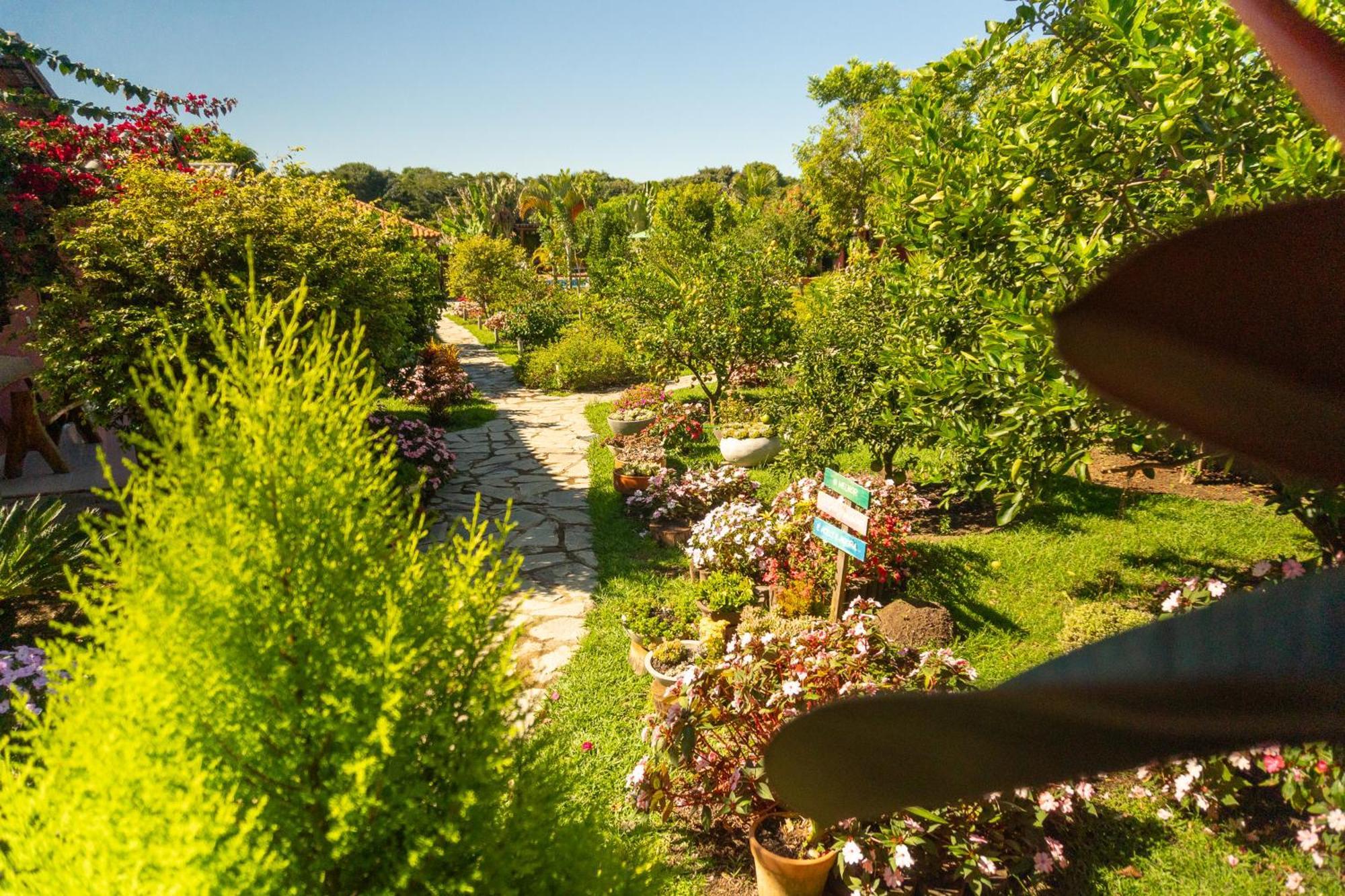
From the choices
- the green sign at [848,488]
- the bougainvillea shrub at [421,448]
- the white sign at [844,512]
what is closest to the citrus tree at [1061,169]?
the green sign at [848,488]

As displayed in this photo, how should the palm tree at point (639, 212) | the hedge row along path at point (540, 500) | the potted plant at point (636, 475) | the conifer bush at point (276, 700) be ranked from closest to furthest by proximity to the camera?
the conifer bush at point (276, 700) → the hedge row along path at point (540, 500) → the potted plant at point (636, 475) → the palm tree at point (639, 212)

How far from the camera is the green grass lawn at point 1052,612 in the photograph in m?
3.11

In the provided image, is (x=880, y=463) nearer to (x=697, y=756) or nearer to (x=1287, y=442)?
(x=697, y=756)

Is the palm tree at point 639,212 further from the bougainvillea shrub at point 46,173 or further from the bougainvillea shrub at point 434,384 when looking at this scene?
the bougainvillea shrub at point 46,173

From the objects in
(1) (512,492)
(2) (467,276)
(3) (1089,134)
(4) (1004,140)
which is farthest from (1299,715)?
(2) (467,276)

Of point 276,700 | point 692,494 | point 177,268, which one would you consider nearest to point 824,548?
point 692,494

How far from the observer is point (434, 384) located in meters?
12.2

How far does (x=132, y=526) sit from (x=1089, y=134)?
136 inches

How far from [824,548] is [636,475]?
10.6ft

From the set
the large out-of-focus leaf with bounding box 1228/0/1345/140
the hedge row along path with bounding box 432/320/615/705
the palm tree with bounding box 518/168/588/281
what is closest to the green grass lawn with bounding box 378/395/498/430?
the hedge row along path with bounding box 432/320/615/705

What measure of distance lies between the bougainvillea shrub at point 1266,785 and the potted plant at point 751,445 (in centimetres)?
542

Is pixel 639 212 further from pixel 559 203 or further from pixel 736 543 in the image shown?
pixel 736 543

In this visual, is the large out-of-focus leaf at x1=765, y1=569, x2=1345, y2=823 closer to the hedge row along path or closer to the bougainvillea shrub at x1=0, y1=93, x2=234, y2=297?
the hedge row along path

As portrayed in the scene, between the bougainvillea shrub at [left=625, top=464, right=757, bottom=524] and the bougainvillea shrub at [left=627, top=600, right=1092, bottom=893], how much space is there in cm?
349
